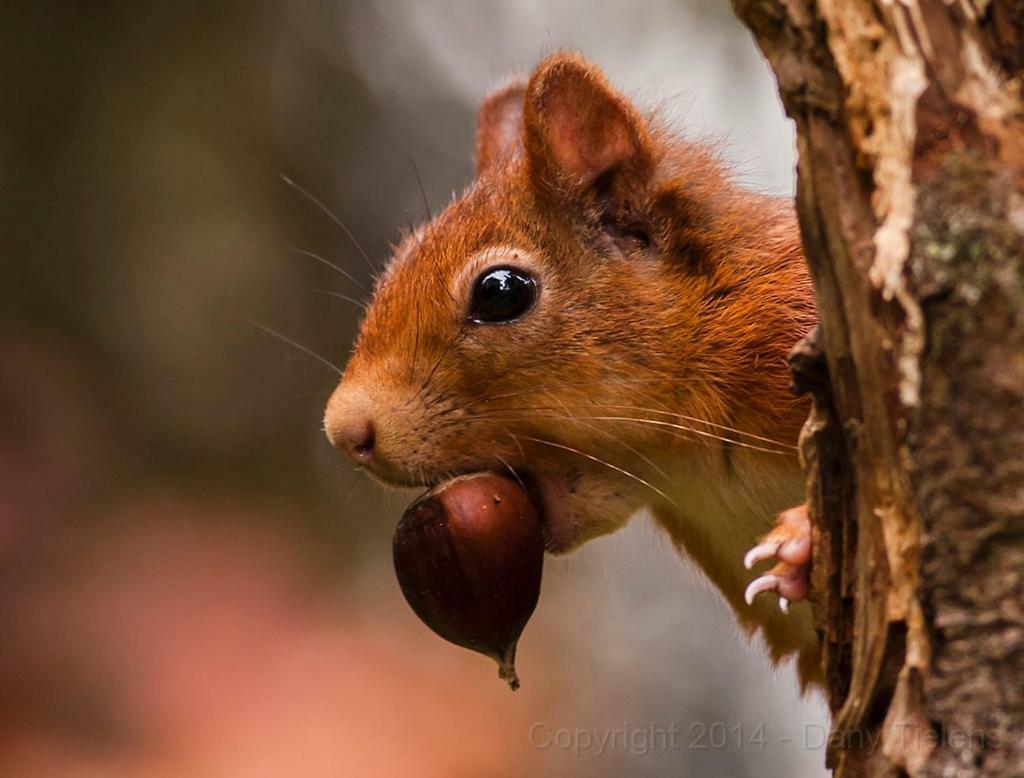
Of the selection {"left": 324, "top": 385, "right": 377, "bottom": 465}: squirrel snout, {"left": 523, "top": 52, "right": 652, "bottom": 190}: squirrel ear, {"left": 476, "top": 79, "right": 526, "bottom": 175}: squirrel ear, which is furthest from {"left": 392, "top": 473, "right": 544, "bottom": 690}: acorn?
{"left": 476, "top": 79, "right": 526, "bottom": 175}: squirrel ear

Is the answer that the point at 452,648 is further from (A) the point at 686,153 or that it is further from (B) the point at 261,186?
(A) the point at 686,153

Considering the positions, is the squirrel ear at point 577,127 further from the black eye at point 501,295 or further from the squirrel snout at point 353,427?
the squirrel snout at point 353,427

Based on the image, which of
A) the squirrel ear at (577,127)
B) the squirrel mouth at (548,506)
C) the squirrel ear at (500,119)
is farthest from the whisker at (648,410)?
the squirrel ear at (500,119)

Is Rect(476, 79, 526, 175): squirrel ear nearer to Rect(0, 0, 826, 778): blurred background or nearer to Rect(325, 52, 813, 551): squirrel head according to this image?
Rect(325, 52, 813, 551): squirrel head

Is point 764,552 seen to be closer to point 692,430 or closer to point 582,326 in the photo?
point 692,430

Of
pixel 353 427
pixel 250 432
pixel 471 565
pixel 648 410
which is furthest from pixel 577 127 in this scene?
pixel 250 432

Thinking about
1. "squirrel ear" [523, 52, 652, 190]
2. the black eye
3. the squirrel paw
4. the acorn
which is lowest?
the squirrel paw
